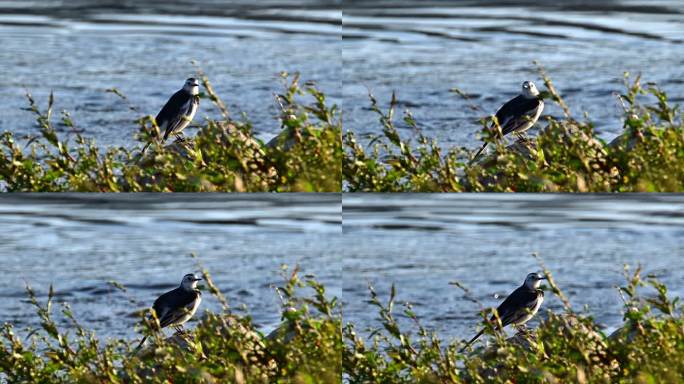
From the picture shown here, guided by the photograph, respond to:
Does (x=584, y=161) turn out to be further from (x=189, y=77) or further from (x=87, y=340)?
(x=87, y=340)

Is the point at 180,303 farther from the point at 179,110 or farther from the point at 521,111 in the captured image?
the point at 521,111

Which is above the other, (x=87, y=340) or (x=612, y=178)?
(x=612, y=178)

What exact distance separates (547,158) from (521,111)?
26 cm

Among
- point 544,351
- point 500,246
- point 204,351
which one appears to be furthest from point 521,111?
point 204,351

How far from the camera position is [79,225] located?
462 centimetres

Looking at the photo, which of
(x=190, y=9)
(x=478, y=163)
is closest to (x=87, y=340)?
(x=190, y=9)

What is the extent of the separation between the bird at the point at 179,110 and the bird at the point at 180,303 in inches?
25.0

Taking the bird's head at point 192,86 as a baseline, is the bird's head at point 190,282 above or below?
below

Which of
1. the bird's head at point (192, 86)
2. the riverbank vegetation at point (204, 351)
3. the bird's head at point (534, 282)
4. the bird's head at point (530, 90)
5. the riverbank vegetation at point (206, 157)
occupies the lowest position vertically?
the riverbank vegetation at point (204, 351)

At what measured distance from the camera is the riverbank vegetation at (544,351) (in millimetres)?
4605

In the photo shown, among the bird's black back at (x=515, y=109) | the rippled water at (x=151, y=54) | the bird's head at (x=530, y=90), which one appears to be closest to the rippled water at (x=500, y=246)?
the bird's black back at (x=515, y=109)

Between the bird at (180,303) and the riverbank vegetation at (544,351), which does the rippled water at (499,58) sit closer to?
the riverbank vegetation at (544,351)

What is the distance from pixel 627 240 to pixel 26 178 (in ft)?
8.81

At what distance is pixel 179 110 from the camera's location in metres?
4.63
